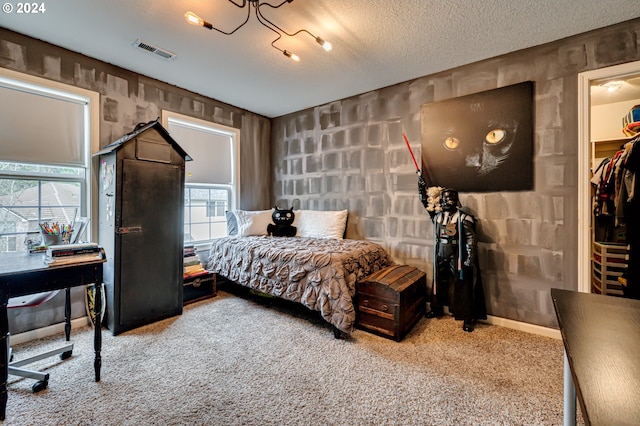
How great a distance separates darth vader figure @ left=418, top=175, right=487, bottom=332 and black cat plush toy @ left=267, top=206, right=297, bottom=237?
1768 mm

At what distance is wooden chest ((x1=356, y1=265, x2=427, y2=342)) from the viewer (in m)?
2.27

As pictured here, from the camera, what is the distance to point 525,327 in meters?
2.47

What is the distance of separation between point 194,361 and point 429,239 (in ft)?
8.00

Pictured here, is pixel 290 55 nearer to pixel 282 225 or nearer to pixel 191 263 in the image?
pixel 282 225

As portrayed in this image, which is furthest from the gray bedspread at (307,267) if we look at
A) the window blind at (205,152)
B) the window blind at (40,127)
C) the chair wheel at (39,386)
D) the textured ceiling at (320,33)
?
the textured ceiling at (320,33)

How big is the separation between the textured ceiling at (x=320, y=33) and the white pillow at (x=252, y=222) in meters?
1.68

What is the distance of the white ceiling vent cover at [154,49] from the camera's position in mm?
2379

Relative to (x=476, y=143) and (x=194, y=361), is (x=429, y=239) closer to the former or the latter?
(x=476, y=143)

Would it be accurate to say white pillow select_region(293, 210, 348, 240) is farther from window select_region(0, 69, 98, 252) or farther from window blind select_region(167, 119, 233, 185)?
window select_region(0, 69, 98, 252)

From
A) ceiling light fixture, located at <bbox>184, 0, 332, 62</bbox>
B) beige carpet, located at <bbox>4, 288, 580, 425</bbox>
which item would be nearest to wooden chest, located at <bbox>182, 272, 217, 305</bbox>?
beige carpet, located at <bbox>4, 288, 580, 425</bbox>

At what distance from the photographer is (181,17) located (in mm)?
2070

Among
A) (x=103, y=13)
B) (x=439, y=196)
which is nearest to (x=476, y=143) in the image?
(x=439, y=196)

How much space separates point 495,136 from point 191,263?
3561 millimetres

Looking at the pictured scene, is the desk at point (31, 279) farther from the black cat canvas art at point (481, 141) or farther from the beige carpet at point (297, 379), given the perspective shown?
the black cat canvas art at point (481, 141)
